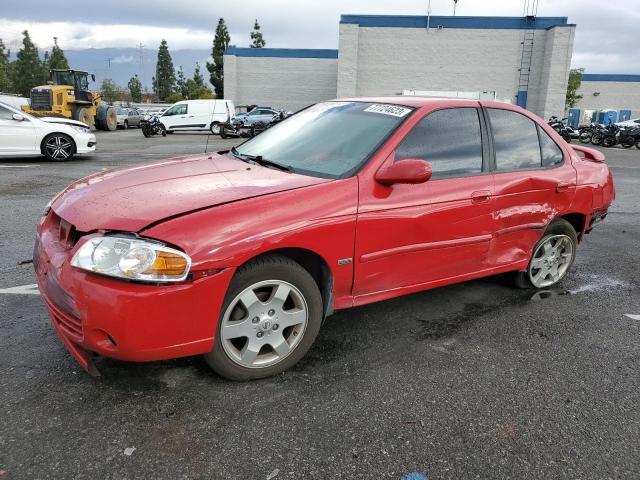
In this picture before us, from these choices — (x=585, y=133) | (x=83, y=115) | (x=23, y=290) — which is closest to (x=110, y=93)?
(x=83, y=115)

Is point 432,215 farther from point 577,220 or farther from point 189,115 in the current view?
point 189,115

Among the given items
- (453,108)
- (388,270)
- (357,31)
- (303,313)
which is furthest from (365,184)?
(357,31)

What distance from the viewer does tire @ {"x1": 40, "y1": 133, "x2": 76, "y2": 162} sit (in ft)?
39.3

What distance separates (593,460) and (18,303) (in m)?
3.68

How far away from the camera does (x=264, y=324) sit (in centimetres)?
272

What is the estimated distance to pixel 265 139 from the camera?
155 inches

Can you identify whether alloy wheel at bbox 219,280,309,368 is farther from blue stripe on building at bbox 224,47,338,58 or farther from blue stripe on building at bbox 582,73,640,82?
blue stripe on building at bbox 582,73,640,82

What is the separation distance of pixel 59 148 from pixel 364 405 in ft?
38.9

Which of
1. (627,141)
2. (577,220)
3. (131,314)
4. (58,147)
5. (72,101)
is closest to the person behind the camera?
(131,314)

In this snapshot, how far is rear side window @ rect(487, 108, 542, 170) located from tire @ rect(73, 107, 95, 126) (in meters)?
27.3

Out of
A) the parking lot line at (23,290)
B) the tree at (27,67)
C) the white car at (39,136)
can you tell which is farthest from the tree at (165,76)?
the parking lot line at (23,290)

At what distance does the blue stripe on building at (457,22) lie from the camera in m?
34.4

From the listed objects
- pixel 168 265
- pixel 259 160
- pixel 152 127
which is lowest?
pixel 152 127

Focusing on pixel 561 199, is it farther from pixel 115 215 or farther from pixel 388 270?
pixel 115 215
